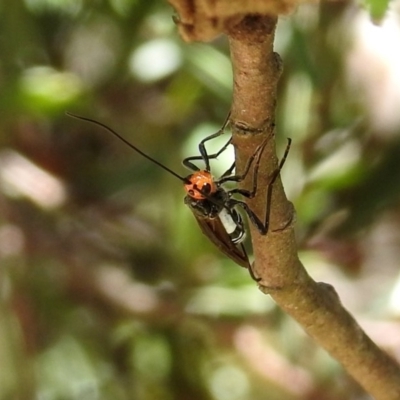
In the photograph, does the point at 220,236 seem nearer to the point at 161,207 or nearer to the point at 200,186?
the point at 200,186

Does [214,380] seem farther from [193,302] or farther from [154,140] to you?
[154,140]

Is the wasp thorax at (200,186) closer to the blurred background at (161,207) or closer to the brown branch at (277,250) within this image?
the brown branch at (277,250)

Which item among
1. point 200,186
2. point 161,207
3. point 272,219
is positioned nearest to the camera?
point 272,219

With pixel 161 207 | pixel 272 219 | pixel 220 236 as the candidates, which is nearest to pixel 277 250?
pixel 272 219

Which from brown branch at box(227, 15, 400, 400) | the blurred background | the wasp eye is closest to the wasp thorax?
the wasp eye

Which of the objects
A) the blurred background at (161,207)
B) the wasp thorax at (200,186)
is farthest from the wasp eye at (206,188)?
the blurred background at (161,207)

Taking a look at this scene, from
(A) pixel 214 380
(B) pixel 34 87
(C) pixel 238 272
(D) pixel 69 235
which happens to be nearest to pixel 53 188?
(D) pixel 69 235
